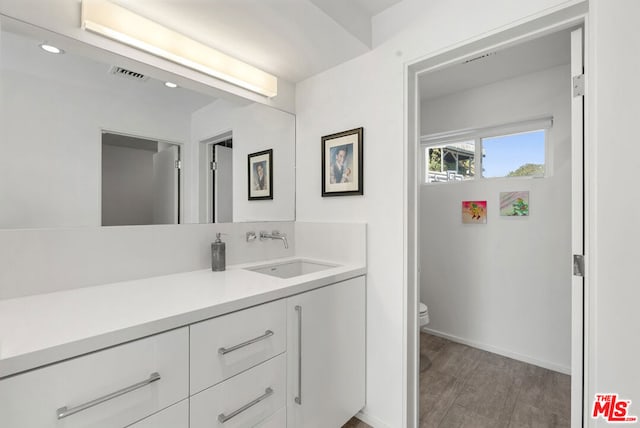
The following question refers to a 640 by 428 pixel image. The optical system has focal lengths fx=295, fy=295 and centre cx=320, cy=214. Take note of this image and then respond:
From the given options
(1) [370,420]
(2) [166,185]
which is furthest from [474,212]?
(2) [166,185]

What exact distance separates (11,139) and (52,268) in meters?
0.53

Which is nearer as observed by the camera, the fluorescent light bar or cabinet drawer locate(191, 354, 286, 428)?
cabinet drawer locate(191, 354, 286, 428)

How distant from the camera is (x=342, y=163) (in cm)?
190

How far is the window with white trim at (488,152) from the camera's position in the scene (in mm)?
2486

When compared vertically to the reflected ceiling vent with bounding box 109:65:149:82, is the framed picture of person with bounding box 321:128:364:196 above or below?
below

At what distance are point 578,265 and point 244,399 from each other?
4.75ft

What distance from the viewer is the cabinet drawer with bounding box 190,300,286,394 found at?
3.36 ft

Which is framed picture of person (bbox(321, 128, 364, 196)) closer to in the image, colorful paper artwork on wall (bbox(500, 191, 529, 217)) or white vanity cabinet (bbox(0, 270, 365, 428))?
white vanity cabinet (bbox(0, 270, 365, 428))

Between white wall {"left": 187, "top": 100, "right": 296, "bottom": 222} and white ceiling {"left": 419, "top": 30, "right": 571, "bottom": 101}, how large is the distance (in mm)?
1053

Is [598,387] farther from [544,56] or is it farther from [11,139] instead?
[11,139]

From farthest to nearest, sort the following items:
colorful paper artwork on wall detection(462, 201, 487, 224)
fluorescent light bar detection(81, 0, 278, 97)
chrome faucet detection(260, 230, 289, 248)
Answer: colorful paper artwork on wall detection(462, 201, 487, 224) → chrome faucet detection(260, 230, 289, 248) → fluorescent light bar detection(81, 0, 278, 97)

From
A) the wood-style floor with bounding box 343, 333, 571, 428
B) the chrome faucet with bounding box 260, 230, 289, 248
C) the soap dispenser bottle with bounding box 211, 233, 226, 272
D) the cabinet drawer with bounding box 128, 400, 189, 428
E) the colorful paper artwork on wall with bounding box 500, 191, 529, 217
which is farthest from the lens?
the colorful paper artwork on wall with bounding box 500, 191, 529, 217

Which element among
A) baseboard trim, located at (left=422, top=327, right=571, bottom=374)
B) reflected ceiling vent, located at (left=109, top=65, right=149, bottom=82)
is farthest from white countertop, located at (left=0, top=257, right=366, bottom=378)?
baseboard trim, located at (left=422, top=327, right=571, bottom=374)

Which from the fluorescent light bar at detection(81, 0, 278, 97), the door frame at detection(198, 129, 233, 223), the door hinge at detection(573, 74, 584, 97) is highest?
the fluorescent light bar at detection(81, 0, 278, 97)
